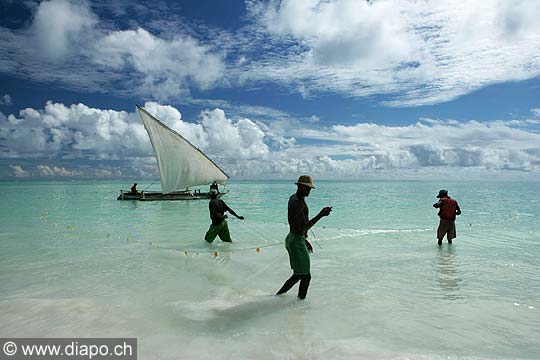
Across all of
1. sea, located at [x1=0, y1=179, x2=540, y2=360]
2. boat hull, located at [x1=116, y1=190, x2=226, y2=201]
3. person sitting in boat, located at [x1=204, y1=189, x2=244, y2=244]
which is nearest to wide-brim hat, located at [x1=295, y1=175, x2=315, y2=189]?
sea, located at [x1=0, y1=179, x2=540, y2=360]

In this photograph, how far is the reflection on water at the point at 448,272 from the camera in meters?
5.92

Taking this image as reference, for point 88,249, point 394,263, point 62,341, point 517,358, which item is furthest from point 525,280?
point 88,249

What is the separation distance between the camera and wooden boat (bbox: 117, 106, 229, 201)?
71.3 feet

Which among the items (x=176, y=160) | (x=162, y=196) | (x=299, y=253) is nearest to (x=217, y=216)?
(x=299, y=253)

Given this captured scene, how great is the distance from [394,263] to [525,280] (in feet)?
8.05

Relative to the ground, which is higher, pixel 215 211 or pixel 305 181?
pixel 305 181

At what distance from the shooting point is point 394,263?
324 inches

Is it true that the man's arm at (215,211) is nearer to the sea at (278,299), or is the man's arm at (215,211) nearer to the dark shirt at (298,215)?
the sea at (278,299)

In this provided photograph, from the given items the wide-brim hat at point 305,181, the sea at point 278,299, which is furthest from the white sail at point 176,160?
Answer: the wide-brim hat at point 305,181

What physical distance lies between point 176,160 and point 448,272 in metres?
18.8

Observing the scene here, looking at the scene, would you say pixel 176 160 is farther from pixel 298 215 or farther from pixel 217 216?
pixel 298 215

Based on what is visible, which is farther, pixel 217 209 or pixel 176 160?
pixel 176 160

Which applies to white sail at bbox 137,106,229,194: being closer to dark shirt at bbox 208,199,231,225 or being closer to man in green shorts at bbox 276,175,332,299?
dark shirt at bbox 208,199,231,225

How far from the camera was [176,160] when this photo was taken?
2317cm
